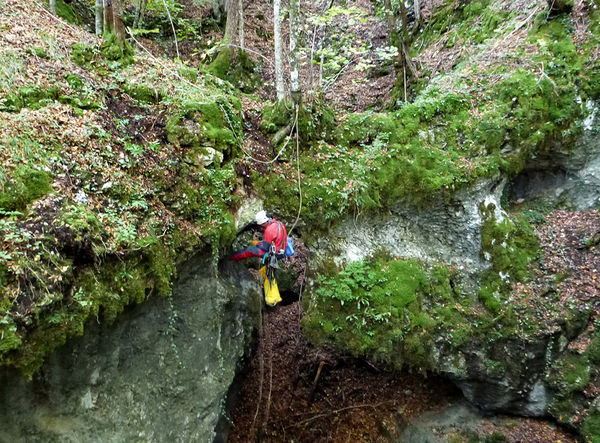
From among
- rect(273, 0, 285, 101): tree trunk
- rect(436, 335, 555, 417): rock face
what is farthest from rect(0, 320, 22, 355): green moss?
rect(436, 335, 555, 417): rock face

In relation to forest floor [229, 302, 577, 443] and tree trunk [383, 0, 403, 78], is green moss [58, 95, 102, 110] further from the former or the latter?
tree trunk [383, 0, 403, 78]

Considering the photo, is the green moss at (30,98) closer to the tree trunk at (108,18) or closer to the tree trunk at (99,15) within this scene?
the tree trunk at (108,18)

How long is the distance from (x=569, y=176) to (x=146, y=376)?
9.83m

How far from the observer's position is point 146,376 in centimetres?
518

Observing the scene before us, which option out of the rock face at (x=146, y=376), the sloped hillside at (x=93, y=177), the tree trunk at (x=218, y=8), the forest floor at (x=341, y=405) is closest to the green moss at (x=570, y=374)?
the forest floor at (x=341, y=405)

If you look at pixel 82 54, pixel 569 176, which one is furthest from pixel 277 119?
pixel 569 176

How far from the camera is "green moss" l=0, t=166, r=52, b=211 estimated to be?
3674mm

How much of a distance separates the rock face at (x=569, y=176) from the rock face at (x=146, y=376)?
24.8 feet

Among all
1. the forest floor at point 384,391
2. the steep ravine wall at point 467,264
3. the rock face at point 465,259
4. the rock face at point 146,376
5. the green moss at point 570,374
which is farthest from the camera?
the forest floor at point 384,391

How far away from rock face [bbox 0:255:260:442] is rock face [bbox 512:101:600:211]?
24.8ft

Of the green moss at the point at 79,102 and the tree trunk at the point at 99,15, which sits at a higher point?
the tree trunk at the point at 99,15

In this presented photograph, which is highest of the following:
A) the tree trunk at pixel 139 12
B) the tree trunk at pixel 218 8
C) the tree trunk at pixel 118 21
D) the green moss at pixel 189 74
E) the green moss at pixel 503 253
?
the tree trunk at pixel 218 8

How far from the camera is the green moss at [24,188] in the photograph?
367 cm

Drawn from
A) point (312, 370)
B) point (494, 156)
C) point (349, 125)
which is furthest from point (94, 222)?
point (494, 156)
